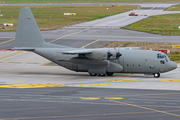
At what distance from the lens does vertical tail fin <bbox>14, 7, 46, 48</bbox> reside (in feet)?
139

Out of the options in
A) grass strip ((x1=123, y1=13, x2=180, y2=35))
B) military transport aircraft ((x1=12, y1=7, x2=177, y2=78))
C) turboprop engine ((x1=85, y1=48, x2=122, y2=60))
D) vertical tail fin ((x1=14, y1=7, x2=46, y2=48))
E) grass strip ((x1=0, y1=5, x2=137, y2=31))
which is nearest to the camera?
turboprop engine ((x1=85, y1=48, x2=122, y2=60))

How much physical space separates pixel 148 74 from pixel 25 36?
17.5 meters

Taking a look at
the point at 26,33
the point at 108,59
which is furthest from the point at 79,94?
the point at 26,33

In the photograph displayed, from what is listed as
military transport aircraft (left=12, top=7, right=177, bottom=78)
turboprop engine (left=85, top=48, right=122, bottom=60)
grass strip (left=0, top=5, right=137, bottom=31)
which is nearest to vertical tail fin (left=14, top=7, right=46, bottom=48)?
military transport aircraft (left=12, top=7, right=177, bottom=78)

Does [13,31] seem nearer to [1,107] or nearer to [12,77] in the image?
[12,77]

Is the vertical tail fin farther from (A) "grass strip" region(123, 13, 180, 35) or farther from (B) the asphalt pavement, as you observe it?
(A) "grass strip" region(123, 13, 180, 35)

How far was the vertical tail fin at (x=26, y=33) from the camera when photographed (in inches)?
1663

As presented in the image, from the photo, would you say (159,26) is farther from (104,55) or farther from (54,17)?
(104,55)

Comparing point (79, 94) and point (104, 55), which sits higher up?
point (104, 55)

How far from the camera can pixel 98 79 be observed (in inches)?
1513

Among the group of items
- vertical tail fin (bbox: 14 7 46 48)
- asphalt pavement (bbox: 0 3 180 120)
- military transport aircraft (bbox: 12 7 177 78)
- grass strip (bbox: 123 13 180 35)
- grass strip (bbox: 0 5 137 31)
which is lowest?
asphalt pavement (bbox: 0 3 180 120)

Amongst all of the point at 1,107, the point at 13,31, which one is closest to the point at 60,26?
the point at 13,31

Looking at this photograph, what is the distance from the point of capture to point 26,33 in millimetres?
42375

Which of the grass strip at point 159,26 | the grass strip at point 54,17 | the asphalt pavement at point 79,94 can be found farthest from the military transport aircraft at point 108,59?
the grass strip at point 54,17
